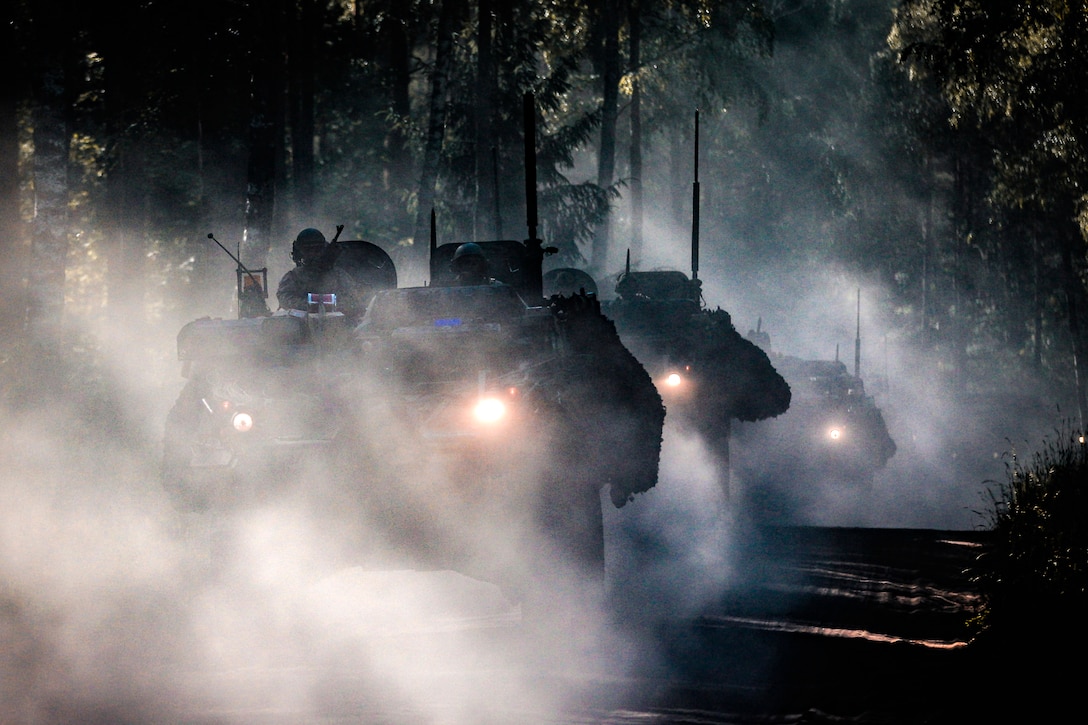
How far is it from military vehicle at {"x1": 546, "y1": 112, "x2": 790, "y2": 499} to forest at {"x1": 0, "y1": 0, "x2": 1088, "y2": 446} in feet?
9.94

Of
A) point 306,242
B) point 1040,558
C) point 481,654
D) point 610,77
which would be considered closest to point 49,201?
point 306,242

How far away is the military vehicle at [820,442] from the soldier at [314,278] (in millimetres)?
12496

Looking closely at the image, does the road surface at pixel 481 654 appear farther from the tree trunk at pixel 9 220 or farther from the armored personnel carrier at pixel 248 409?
the tree trunk at pixel 9 220

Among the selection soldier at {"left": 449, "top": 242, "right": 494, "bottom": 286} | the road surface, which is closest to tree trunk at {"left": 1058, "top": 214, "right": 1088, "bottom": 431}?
the road surface

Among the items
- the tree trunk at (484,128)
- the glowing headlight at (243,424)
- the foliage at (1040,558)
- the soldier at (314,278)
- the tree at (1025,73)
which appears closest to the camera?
the foliage at (1040,558)

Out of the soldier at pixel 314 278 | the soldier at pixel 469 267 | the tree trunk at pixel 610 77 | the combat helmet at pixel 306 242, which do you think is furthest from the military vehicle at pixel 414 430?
the tree trunk at pixel 610 77

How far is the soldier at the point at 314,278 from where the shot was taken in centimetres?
1589

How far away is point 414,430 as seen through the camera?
36.1 feet

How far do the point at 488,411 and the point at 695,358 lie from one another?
1104 cm

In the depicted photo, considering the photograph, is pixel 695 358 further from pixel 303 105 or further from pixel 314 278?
pixel 303 105

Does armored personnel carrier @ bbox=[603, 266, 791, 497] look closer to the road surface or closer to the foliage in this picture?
the foliage

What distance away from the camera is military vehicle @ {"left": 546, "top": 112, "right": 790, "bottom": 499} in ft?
68.8

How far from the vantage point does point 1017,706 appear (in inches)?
355

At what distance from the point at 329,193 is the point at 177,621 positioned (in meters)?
35.8
